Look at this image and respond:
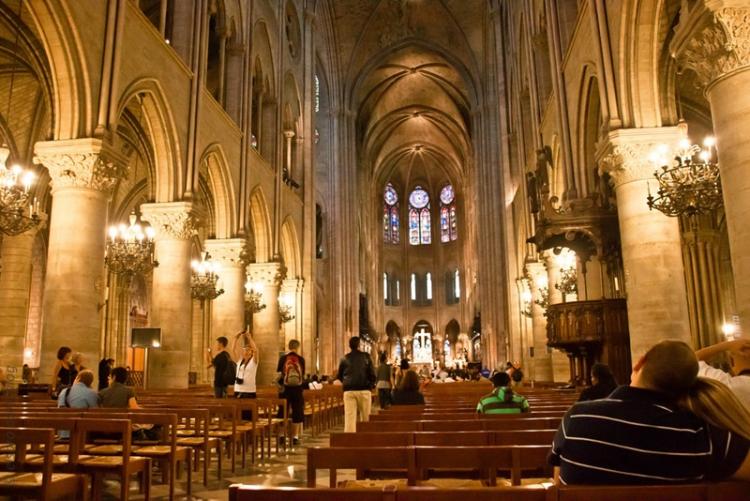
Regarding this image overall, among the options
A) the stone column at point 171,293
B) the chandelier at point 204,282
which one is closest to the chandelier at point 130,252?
the stone column at point 171,293

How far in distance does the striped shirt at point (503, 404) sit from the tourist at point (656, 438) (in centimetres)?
368

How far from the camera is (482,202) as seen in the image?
3403cm

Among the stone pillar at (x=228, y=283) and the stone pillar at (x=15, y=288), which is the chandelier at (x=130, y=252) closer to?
the stone pillar at (x=228, y=283)

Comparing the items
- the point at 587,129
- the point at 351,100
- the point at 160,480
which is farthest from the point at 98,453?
the point at 351,100

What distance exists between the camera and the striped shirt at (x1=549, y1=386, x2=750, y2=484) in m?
2.11

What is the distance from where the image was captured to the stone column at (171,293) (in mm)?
13781

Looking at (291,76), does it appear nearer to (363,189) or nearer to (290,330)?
(290,330)

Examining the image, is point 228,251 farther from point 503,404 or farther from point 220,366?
point 503,404

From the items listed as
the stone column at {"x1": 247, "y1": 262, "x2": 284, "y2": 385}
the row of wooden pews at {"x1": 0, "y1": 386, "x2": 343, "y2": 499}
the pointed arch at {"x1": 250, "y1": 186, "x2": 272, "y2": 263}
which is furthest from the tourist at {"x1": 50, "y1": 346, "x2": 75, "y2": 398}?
the pointed arch at {"x1": 250, "y1": 186, "x2": 272, "y2": 263}

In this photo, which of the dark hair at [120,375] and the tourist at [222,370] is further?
the tourist at [222,370]

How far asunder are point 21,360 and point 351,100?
23712mm

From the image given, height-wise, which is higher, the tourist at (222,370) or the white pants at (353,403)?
the tourist at (222,370)

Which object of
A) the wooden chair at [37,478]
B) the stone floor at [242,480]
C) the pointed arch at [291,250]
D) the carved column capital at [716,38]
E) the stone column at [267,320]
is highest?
the pointed arch at [291,250]

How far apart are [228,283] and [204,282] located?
140 centimetres
